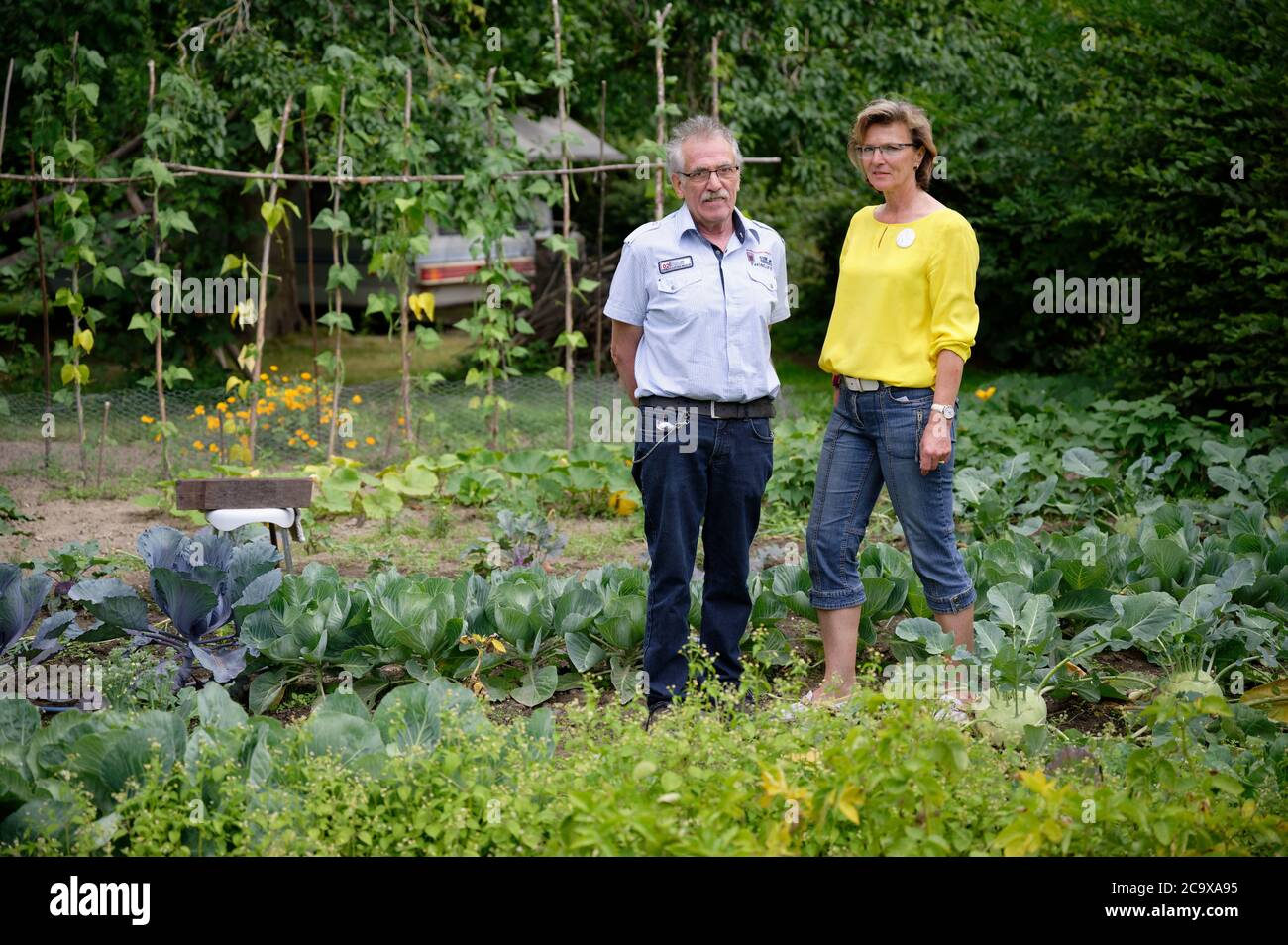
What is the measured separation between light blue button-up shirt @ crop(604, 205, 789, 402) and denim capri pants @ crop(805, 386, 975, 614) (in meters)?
0.31

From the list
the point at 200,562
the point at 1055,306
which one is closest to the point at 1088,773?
the point at 200,562

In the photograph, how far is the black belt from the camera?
3.45 metres

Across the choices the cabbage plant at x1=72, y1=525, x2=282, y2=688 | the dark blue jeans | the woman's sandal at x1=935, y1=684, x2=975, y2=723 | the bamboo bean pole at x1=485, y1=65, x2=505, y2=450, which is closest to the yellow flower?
the bamboo bean pole at x1=485, y1=65, x2=505, y2=450

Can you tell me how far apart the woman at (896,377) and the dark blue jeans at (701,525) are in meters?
0.24

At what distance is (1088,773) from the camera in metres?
3.03

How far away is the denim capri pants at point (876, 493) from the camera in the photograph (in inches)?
139

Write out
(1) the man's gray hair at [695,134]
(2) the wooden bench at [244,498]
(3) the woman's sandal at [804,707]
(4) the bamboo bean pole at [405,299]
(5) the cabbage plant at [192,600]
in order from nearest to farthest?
1. (3) the woman's sandal at [804,707]
2. (1) the man's gray hair at [695,134]
3. (5) the cabbage plant at [192,600]
4. (2) the wooden bench at [244,498]
5. (4) the bamboo bean pole at [405,299]

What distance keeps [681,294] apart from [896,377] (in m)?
0.65

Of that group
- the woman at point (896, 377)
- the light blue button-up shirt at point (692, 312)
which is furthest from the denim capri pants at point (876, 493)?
the light blue button-up shirt at point (692, 312)

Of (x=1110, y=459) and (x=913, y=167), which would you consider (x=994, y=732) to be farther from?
(x=1110, y=459)

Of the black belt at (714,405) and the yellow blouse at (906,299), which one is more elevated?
the yellow blouse at (906,299)

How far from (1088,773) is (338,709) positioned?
1829 mm

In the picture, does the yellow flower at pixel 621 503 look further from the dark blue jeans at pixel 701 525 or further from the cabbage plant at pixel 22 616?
the cabbage plant at pixel 22 616

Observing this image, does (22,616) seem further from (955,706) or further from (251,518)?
A: (955,706)
